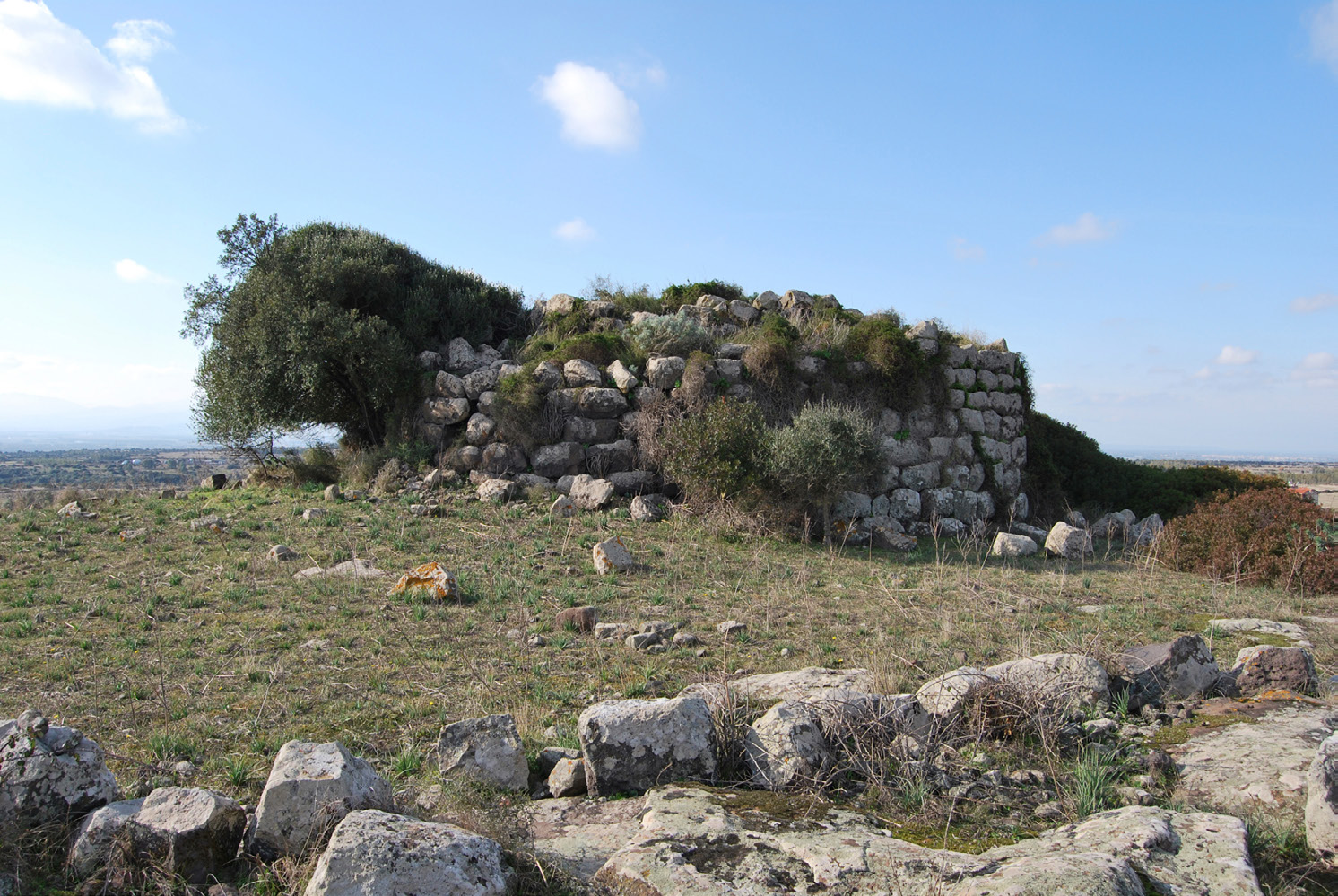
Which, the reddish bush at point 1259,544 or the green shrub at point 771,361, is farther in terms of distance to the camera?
the green shrub at point 771,361

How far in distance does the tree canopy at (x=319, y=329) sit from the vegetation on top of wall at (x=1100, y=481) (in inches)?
482

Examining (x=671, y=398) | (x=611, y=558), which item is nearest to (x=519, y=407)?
(x=671, y=398)

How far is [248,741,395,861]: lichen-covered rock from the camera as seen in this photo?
3.19 m

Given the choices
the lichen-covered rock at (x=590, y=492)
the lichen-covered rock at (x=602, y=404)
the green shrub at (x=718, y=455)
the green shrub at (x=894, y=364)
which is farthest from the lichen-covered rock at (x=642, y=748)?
the green shrub at (x=894, y=364)

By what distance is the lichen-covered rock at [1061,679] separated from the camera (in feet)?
15.1

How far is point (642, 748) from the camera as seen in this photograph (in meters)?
3.99

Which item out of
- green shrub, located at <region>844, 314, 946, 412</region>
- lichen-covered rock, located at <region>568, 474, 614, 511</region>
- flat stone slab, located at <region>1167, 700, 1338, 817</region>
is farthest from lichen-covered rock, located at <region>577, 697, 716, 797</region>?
green shrub, located at <region>844, 314, 946, 412</region>

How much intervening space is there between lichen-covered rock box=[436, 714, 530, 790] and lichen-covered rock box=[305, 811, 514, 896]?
1.08 metres

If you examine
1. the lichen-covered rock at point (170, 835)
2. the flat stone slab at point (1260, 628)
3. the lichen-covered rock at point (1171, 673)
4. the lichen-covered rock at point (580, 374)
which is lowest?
the lichen-covered rock at point (170, 835)

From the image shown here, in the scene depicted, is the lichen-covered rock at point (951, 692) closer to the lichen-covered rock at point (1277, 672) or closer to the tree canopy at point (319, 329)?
the lichen-covered rock at point (1277, 672)

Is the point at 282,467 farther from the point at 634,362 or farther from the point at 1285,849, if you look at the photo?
the point at 1285,849

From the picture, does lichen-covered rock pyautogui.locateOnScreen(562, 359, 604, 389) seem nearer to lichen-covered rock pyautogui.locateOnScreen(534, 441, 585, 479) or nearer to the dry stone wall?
the dry stone wall

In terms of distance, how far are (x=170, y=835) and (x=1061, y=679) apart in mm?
4644

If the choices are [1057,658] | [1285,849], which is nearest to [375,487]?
[1057,658]
